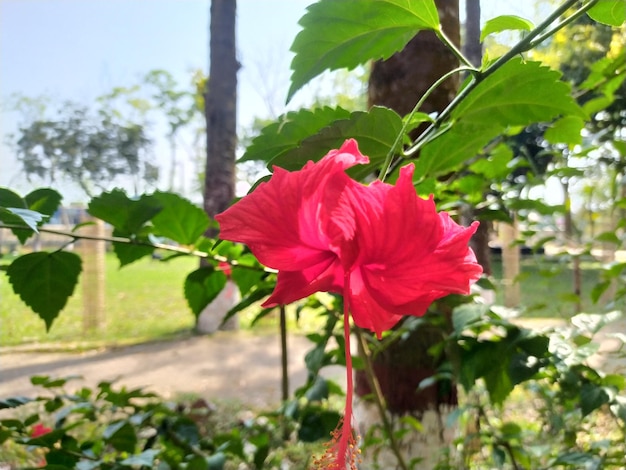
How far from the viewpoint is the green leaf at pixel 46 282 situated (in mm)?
348

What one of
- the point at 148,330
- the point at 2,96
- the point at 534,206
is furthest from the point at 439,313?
the point at 148,330

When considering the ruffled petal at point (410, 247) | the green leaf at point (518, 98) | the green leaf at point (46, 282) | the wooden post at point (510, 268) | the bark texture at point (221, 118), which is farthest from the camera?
the bark texture at point (221, 118)

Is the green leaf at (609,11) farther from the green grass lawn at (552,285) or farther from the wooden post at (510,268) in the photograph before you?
the wooden post at (510,268)

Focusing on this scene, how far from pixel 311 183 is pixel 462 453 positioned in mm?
→ 517

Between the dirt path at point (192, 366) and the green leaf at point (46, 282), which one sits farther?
the dirt path at point (192, 366)

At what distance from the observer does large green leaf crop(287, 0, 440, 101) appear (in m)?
0.24

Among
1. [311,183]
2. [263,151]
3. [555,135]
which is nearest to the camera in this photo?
[311,183]

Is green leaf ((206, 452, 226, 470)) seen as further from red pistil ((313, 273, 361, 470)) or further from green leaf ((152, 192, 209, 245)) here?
red pistil ((313, 273, 361, 470))

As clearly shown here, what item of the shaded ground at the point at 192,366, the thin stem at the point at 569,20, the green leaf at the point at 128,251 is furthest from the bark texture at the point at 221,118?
the thin stem at the point at 569,20

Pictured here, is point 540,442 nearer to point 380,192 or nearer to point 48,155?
point 380,192

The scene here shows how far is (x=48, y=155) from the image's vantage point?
0.93 metres

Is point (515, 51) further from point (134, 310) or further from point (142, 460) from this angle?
point (134, 310)

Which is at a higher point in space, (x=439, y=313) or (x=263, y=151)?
(x=263, y=151)

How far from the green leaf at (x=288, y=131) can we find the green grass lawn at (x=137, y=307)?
38.1 inches
